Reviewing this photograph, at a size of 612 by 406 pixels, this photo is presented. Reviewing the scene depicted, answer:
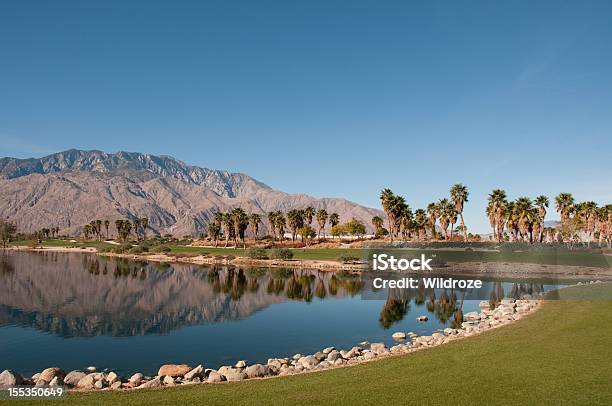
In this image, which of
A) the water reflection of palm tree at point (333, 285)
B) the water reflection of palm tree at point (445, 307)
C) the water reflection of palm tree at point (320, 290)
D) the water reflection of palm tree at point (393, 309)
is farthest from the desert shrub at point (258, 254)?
the water reflection of palm tree at point (445, 307)

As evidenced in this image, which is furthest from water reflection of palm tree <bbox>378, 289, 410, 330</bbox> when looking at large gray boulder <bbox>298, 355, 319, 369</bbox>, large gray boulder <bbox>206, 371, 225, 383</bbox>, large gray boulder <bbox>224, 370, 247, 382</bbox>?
large gray boulder <bbox>206, 371, 225, 383</bbox>

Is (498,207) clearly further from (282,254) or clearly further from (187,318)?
(187,318)

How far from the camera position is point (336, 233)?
179250mm

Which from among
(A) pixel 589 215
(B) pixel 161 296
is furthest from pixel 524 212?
(B) pixel 161 296

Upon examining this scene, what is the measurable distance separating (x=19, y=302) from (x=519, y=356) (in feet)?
194

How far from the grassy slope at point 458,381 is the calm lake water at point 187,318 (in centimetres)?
1087

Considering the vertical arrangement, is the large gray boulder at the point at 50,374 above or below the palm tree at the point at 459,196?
below

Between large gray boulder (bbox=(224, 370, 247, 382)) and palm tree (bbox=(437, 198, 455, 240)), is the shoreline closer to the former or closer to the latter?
palm tree (bbox=(437, 198, 455, 240))

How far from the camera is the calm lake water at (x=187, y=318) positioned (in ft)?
103

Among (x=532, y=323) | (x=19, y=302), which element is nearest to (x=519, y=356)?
(x=532, y=323)

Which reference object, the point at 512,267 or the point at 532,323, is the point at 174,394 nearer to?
the point at 532,323

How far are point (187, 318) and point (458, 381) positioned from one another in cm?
3591

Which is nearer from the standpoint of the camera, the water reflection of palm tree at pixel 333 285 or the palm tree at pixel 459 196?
the water reflection of palm tree at pixel 333 285

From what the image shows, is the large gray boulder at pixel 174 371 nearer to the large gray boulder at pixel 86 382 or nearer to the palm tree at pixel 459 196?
the large gray boulder at pixel 86 382
